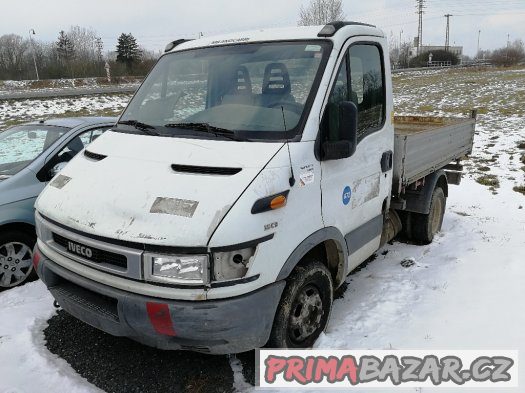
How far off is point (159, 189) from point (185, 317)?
2.65 feet

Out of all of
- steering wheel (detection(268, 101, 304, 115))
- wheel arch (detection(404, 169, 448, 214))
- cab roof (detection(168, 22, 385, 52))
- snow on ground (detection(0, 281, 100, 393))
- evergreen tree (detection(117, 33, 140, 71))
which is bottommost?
snow on ground (detection(0, 281, 100, 393))

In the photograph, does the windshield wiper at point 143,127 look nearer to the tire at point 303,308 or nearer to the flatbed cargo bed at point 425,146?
the tire at point 303,308

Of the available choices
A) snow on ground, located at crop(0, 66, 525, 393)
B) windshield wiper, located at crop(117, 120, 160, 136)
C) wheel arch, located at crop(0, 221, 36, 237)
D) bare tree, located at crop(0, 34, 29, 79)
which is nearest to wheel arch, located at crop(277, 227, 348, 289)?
snow on ground, located at crop(0, 66, 525, 393)

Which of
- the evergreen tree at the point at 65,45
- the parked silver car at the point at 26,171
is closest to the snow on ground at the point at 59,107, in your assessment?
the parked silver car at the point at 26,171

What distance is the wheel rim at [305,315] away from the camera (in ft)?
10.5

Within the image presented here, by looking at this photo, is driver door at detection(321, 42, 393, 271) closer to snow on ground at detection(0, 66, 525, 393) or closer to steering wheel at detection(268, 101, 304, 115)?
steering wheel at detection(268, 101, 304, 115)

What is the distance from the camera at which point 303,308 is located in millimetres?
3262

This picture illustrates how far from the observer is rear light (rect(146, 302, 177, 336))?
8.59 ft

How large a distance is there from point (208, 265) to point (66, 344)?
1.86 meters

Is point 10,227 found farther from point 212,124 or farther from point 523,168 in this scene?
point 523,168

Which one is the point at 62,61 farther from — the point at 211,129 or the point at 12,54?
the point at 211,129

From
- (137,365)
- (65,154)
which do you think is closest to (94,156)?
(137,365)

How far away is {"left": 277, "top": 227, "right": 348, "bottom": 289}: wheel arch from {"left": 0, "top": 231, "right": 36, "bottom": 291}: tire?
3.04 meters

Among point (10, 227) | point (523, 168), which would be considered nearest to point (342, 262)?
point (10, 227)
